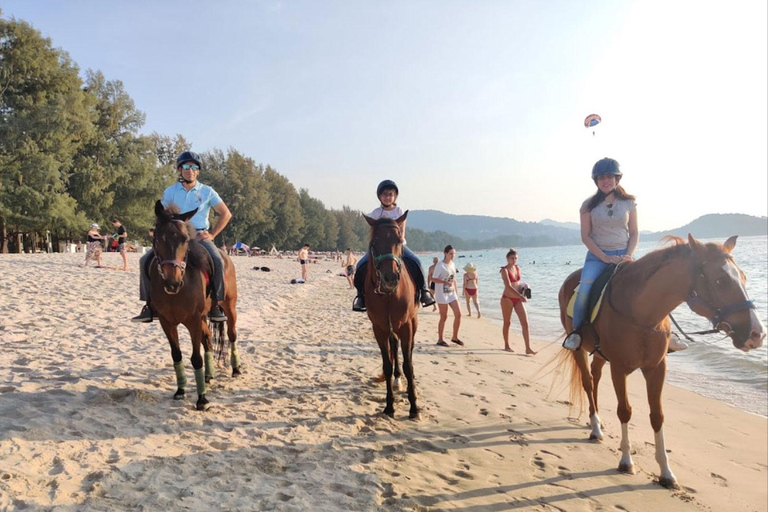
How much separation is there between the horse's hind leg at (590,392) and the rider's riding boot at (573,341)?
76 cm

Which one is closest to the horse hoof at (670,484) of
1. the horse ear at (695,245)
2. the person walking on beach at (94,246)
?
the horse ear at (695,245)

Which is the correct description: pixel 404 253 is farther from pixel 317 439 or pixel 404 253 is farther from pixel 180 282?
pixel 180 282

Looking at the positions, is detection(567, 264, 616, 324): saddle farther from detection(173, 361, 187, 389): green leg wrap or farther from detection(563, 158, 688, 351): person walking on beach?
detection(173, 361, 187, 389): green leg wrap

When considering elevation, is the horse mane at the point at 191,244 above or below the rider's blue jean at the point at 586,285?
above

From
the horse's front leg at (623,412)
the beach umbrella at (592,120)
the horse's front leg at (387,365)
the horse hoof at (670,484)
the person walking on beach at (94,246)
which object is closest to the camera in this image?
the horse hoof at (670,484)

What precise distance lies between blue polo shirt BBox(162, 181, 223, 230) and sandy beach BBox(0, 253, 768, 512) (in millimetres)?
2367

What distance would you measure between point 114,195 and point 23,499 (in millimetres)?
42162

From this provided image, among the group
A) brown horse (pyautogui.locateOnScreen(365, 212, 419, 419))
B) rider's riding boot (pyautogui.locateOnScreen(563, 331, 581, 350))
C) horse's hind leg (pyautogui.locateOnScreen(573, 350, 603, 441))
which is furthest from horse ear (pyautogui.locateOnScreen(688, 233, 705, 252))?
brown horse (pyautogui.locateOnScreen(365, 212, 419, 419))

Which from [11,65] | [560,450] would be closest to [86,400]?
[560,450]

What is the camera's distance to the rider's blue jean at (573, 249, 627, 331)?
15.9 feet

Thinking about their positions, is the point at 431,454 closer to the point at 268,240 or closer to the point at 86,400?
the point at 86,400

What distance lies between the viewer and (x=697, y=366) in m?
10.5

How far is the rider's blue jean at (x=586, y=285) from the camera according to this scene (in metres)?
4.84

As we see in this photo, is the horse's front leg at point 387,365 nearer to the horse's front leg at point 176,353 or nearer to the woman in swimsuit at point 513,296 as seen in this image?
the horse's front leg at point 176,353
